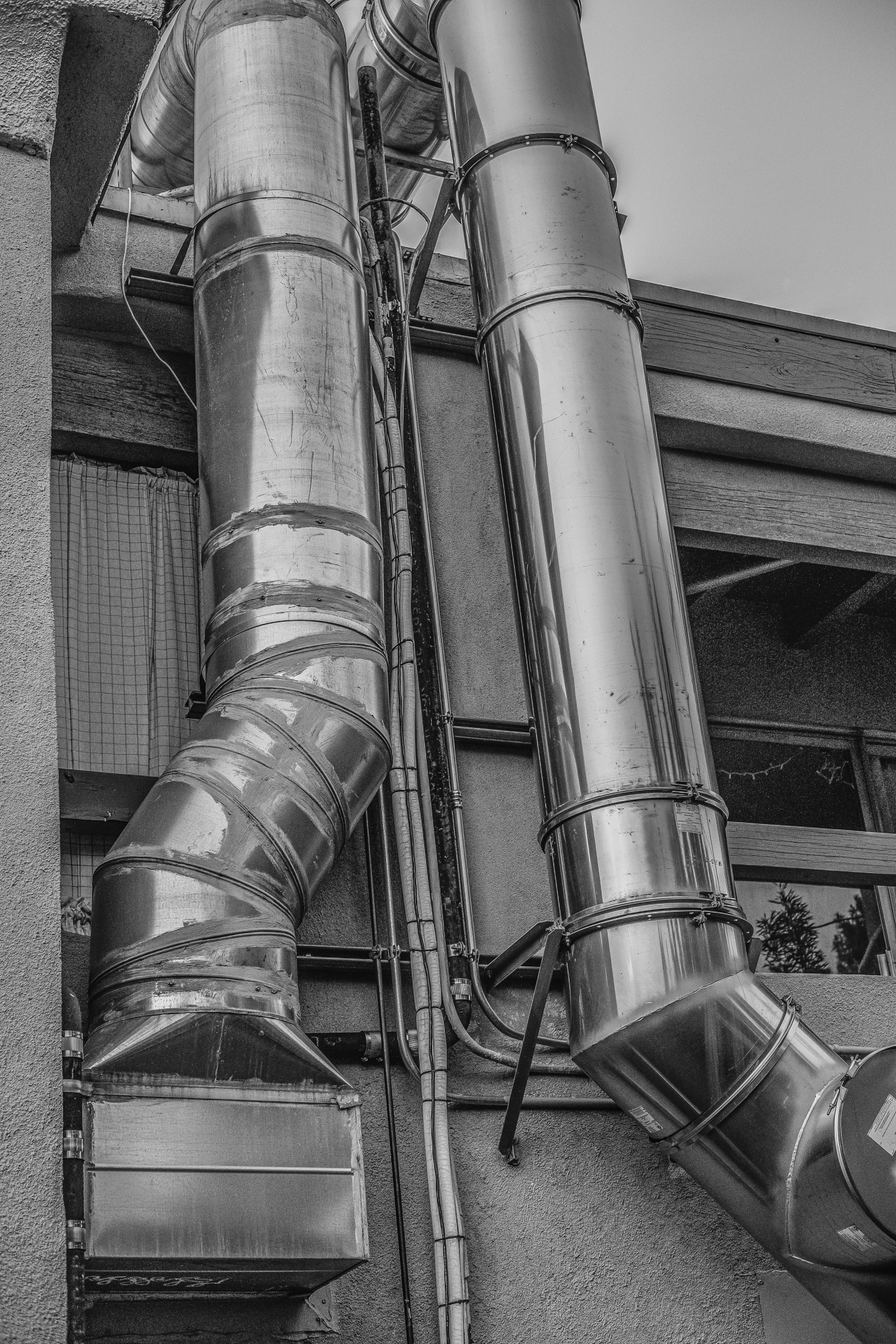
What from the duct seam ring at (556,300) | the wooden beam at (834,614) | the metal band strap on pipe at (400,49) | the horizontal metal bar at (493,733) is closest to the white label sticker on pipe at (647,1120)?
the horizontal metal bar at (493,733)

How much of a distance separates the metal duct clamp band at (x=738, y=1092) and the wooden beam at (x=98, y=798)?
68.4 inches

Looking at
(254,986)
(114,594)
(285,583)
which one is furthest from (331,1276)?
(114,594)

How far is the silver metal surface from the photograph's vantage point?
20.6ft

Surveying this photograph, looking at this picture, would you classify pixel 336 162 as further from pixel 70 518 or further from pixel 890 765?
pixel 890 765

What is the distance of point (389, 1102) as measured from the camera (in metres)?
3.94

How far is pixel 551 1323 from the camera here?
151 inches

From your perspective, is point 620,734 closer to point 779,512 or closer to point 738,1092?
point 738,1092

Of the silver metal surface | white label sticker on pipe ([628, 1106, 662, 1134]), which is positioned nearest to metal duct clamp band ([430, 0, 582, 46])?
the silver metal surface

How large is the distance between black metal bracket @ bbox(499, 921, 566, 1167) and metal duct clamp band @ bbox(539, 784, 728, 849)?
0.98 ft

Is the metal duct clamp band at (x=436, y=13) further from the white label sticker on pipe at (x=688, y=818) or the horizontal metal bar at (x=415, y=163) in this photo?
the white label sticker on pipe at (x=688, y=818)

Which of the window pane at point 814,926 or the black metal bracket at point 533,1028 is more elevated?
the window pane at point 814,926

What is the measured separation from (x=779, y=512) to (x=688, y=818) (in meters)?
2.37

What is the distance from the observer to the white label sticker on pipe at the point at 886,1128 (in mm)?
3381

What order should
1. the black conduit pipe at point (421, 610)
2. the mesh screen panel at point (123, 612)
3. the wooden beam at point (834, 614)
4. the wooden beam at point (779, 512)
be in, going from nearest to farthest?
the black conduit pipe at point (421, 610) → the mesh screen panel at point (123, 612) → the wooden beam at point (779, 512) → the wooden beam at point (834, 614)
